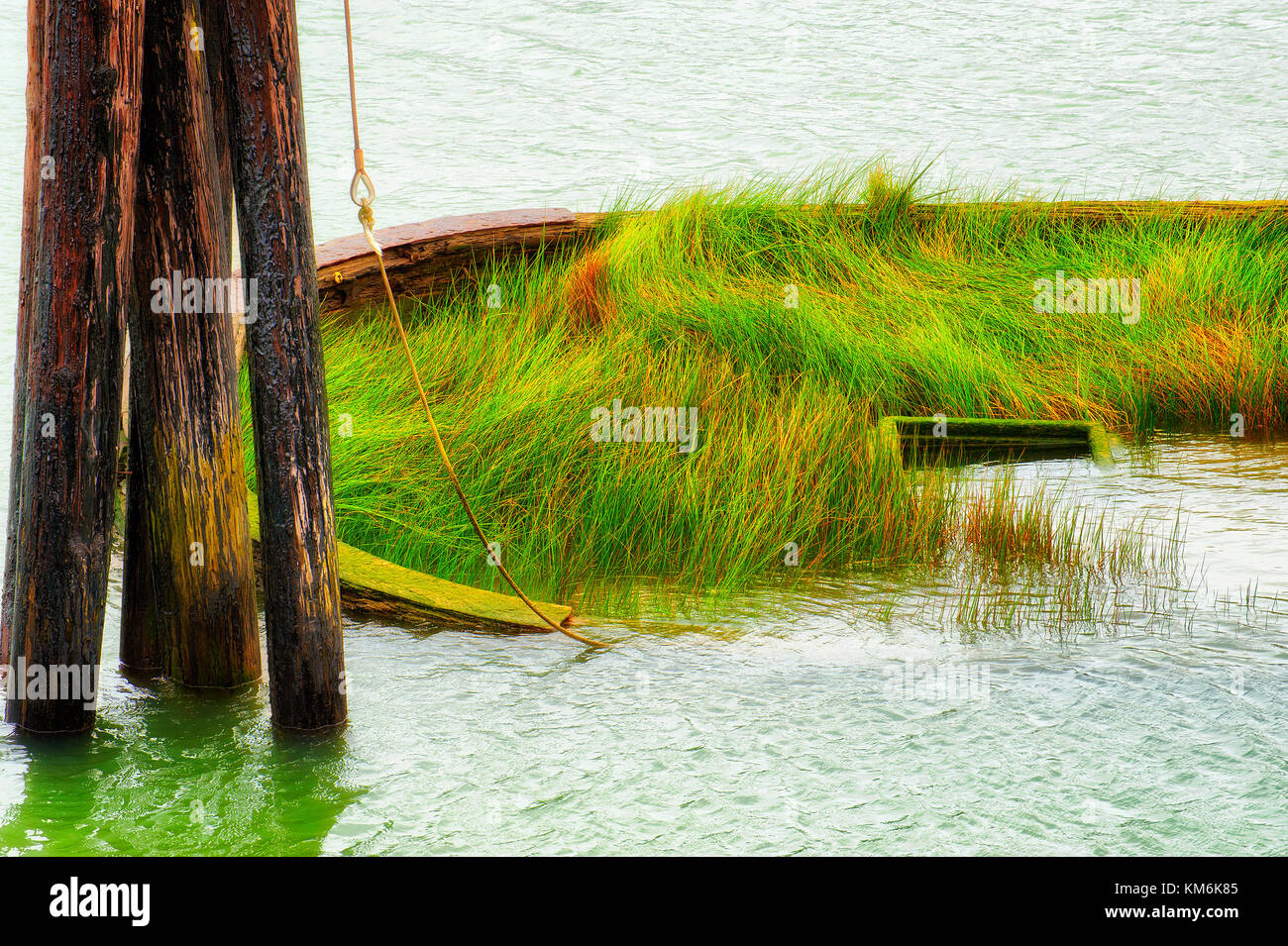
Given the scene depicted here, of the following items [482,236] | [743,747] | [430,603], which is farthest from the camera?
[482,236]

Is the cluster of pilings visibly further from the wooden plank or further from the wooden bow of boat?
the wooden bow of boat

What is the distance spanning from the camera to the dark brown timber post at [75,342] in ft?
7.61

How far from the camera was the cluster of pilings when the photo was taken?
7.73ft

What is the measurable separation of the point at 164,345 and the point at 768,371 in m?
2.51

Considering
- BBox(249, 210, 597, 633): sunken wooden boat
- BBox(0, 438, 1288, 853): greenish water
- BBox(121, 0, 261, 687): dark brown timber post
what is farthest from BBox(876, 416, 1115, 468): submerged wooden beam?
BBox(121, 0, 261, 687): dark brown timber post

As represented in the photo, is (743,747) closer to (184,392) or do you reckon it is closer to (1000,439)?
(184,392)

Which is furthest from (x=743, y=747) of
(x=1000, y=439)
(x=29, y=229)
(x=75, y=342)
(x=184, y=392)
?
(x=1000, y=439)

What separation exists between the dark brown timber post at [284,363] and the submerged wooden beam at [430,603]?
2.03ft

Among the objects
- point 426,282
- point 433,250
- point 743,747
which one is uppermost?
point 433,250

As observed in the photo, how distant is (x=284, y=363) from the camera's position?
8.03 ft

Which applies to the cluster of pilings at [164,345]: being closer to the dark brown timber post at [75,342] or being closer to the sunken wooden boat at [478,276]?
the dark brown timber post at [75,342]

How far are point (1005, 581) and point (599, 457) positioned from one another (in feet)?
4.04

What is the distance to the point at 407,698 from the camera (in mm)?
2824
